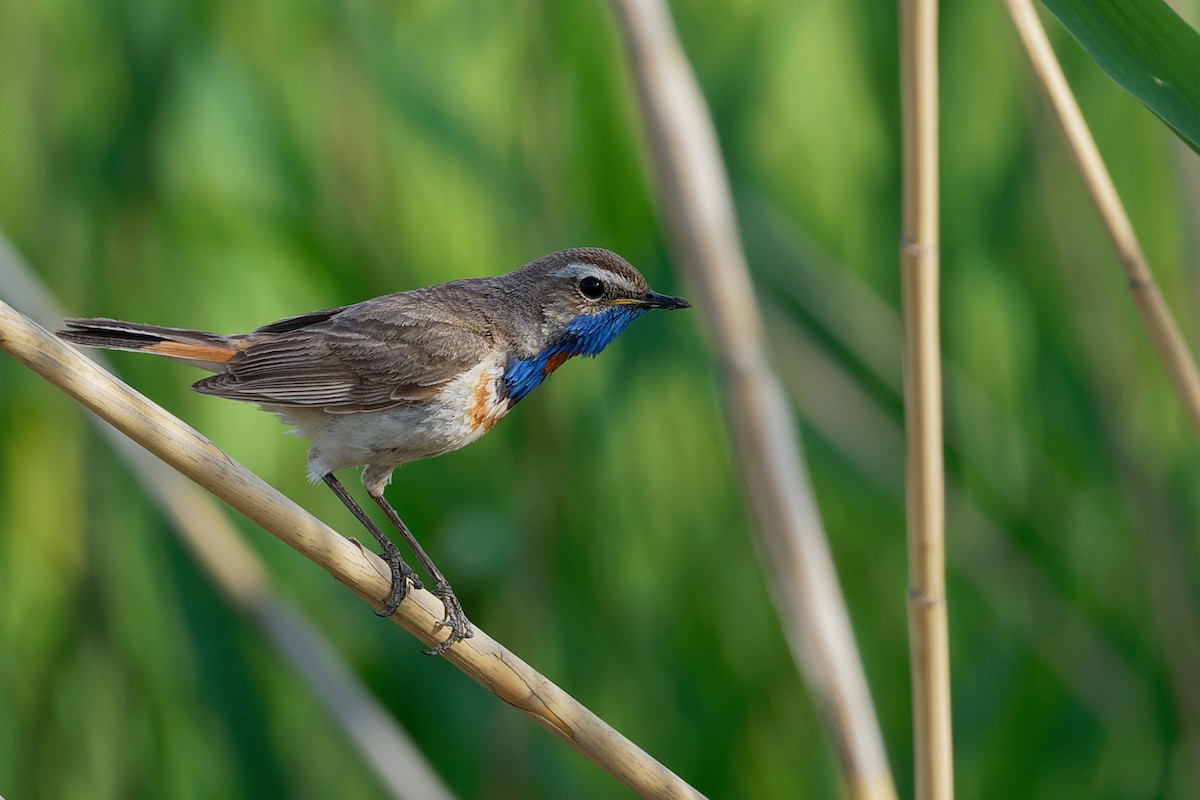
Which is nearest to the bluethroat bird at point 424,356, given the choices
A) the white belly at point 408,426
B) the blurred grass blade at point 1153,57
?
the white belly at point 408,426

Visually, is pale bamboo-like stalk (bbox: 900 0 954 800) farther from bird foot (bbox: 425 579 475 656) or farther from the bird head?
bird foot (bbox: 425 579 475 656)

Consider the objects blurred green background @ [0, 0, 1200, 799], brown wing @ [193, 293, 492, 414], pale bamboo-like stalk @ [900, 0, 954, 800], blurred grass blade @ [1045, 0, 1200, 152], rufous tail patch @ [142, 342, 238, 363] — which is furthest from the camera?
blurred green background @ [0, 0, 1200, 799]

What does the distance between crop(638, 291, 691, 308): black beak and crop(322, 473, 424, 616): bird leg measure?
0.49 metres

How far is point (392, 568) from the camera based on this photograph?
1.72m

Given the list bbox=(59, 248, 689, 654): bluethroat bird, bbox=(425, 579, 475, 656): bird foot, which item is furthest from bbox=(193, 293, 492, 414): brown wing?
bbox=(425, 579, 475, 656): bird foot

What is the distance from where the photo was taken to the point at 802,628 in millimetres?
1682

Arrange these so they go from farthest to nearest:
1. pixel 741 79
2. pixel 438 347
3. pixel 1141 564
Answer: pixel 1141 564 < pixel 741 79 < pixel 438 347

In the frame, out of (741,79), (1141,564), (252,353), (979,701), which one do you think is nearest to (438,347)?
(252,353)

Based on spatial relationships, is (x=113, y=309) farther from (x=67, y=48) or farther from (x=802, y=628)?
(x=802, y=628)

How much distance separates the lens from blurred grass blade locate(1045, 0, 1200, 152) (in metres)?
1.20

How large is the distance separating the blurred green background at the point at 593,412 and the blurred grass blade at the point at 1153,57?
1190mm

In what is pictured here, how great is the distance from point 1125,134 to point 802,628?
5.31 ft

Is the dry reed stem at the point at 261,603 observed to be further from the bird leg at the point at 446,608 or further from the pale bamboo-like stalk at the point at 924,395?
the pale bamboo-like stalk at the point at 924,395

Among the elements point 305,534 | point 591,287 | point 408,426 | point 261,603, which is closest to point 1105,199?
point 591,287
